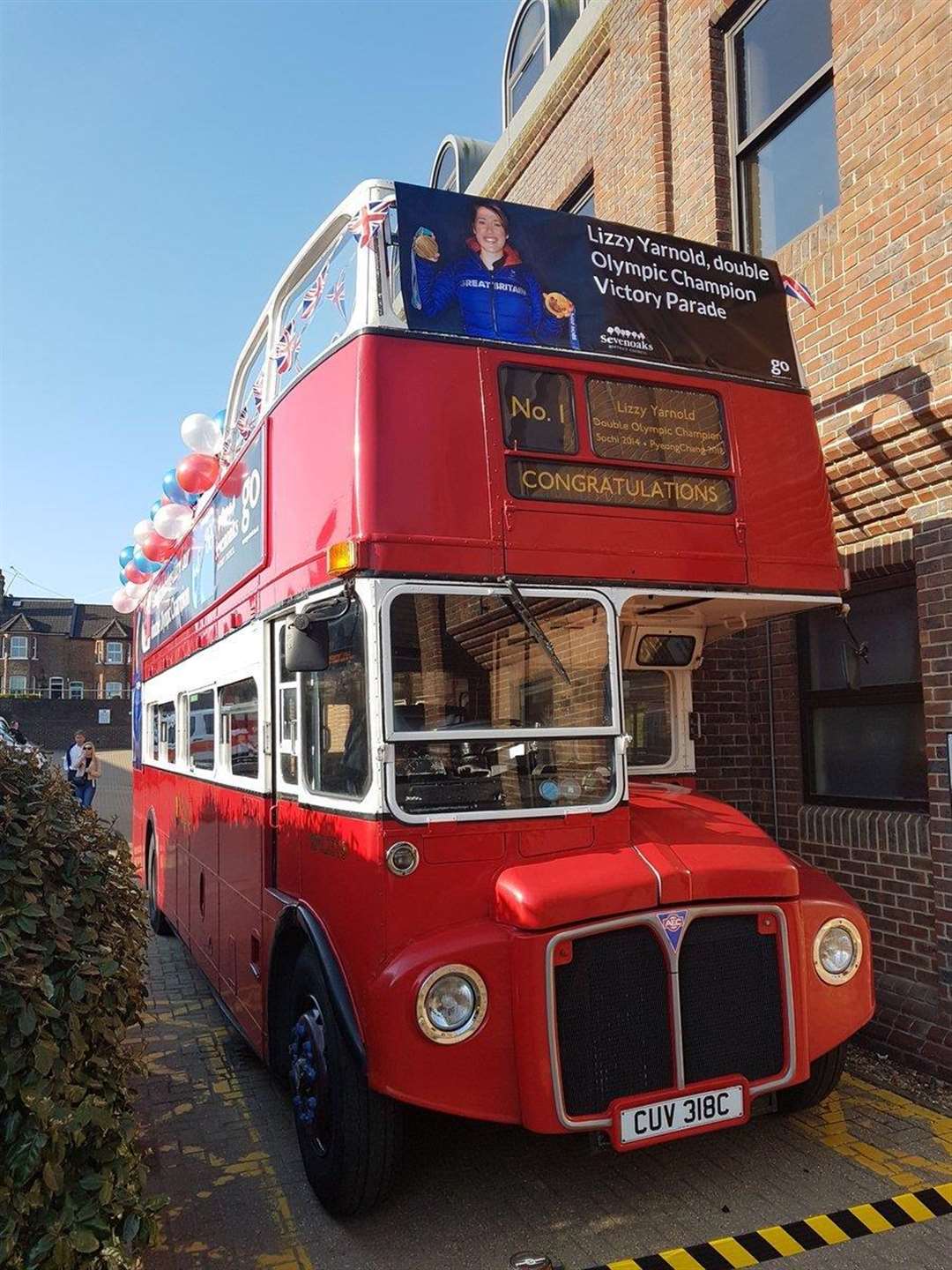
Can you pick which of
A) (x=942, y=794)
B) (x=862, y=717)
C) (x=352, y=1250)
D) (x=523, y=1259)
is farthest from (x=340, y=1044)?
(x=862, y=717)

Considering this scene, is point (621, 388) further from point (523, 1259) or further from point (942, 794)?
point (523, 1259)

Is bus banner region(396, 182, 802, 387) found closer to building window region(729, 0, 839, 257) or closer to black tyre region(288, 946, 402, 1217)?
building window region(729, 0, 839, 257)

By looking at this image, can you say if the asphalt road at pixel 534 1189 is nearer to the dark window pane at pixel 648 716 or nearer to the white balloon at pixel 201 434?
the dark window pane at pixel 648 716

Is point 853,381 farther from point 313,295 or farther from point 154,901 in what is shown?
point 154,901

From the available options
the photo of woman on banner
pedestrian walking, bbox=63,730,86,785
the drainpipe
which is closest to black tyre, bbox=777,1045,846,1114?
the drainpipe

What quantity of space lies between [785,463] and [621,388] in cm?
89

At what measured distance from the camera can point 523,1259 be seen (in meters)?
3.44

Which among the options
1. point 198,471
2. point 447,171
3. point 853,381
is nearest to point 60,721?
point 447,171

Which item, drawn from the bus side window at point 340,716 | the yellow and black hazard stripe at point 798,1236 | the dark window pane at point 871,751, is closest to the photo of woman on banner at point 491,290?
the bus side window at point 340,716

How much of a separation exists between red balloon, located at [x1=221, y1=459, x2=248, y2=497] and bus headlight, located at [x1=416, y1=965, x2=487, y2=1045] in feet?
10.5

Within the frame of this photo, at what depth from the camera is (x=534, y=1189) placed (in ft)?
13.3

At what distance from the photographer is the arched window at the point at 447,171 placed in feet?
43.5

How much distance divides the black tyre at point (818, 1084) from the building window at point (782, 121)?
5.20 metres

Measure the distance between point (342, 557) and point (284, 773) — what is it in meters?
1.47
